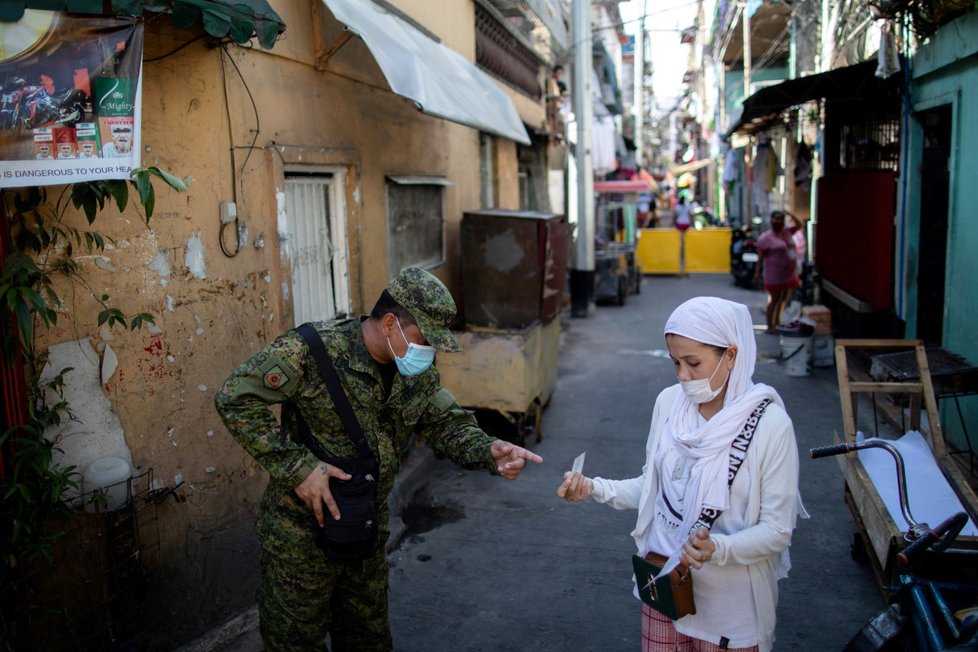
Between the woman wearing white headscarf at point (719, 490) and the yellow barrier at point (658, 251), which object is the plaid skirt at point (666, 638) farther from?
the yellow barrier at point (658, 251)

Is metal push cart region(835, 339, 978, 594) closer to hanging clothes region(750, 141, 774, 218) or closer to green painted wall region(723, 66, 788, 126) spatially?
hanging clothes region(750, 141, 774, 218)

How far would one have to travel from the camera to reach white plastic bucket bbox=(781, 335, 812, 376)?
31.1 ft

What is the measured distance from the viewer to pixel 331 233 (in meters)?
5.79

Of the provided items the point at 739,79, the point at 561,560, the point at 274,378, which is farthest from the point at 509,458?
the point at 739,79

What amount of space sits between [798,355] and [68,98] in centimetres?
845

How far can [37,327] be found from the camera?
3143 mm

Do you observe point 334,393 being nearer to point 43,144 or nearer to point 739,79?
point 43,144

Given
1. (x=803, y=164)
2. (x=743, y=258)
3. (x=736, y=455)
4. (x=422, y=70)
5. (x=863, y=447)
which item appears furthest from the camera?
(x=743, y=258)

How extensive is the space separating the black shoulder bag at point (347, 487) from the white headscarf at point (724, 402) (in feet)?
3.43

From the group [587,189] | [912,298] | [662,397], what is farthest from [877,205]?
[662,397]

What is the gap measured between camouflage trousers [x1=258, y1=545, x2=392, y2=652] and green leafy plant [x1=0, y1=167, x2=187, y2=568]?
87cm

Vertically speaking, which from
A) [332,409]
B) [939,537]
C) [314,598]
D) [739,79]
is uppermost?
[739,79]

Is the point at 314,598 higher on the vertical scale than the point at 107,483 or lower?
lower

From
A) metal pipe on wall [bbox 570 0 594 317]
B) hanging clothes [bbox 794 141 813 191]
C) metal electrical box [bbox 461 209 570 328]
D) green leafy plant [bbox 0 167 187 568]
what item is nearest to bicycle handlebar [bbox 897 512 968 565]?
green leafy plant [bbox 0 167 187 568]
